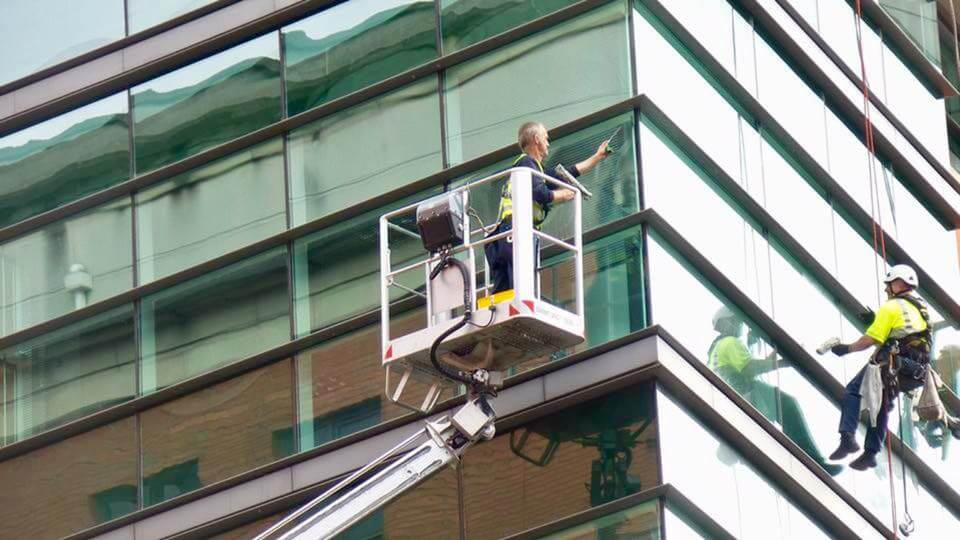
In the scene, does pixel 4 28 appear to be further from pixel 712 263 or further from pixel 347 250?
pixel 712 263

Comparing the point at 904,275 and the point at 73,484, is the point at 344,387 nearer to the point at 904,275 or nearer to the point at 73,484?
the point at 73,484

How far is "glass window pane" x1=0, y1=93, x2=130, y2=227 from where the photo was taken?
92.0 feet

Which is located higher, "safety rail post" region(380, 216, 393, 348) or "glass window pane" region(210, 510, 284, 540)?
"safety rail post" region(380, 216, 393, 348)

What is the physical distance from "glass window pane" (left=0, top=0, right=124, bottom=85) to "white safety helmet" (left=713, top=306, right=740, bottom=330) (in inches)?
292

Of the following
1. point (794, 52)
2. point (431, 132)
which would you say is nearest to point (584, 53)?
point (431, 132)

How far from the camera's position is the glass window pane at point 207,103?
89.3ft

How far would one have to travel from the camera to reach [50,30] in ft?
95.3

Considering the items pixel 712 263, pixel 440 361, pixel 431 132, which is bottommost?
pixel 440 361

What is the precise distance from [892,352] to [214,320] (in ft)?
21.3

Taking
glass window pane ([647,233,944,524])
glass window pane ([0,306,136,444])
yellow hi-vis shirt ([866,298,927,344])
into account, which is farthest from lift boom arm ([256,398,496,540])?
glass window pane ([0,306,136,444])

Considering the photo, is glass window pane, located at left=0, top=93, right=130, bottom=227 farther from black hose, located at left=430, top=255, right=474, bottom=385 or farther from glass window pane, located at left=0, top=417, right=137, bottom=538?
black hose, located at left=430, top=255, right=474, bottom=385

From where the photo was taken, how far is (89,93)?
28.4m

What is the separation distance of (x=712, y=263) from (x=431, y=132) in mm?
3008

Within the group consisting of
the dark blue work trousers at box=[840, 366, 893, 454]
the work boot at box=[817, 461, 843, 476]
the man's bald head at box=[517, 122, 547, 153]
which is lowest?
the work boot at box=[817, 461, 843, 476]
